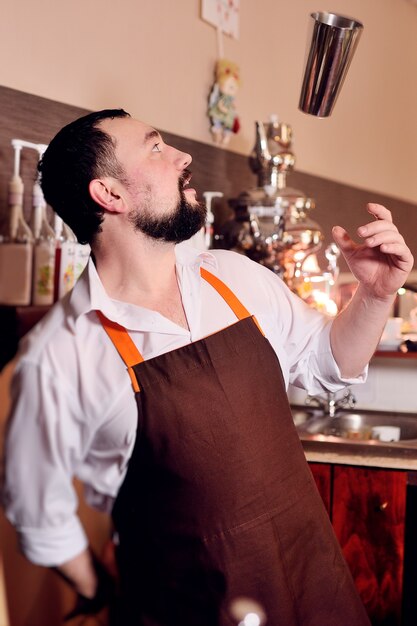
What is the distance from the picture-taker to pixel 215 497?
4.18 feet

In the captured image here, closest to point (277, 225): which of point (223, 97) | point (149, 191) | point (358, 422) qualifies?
point (223, 97)

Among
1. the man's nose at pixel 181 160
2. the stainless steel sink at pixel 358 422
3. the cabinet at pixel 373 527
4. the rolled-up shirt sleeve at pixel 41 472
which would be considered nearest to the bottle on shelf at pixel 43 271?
the man's nose at pixel 181 160

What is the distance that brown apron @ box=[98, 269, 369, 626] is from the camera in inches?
48.6

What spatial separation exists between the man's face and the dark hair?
19mm

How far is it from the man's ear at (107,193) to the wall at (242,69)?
606 mm

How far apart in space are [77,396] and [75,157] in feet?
1.34

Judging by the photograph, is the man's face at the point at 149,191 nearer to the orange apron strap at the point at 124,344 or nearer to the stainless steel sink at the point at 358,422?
the orange apron strap at the point at 124,344

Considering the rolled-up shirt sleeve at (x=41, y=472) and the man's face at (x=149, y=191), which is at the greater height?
the man's face at (x=149, y=191)

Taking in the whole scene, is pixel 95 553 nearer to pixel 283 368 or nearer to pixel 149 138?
pixel 283 368

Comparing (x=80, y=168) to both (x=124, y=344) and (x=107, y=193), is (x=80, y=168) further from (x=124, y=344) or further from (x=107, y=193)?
(x=124, y=344)

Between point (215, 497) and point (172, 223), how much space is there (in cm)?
45

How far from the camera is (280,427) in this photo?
1407 millimetres

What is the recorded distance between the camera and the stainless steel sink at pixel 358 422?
251 cm

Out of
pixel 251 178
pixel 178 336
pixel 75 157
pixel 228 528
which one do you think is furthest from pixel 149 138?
pixel 251 178
